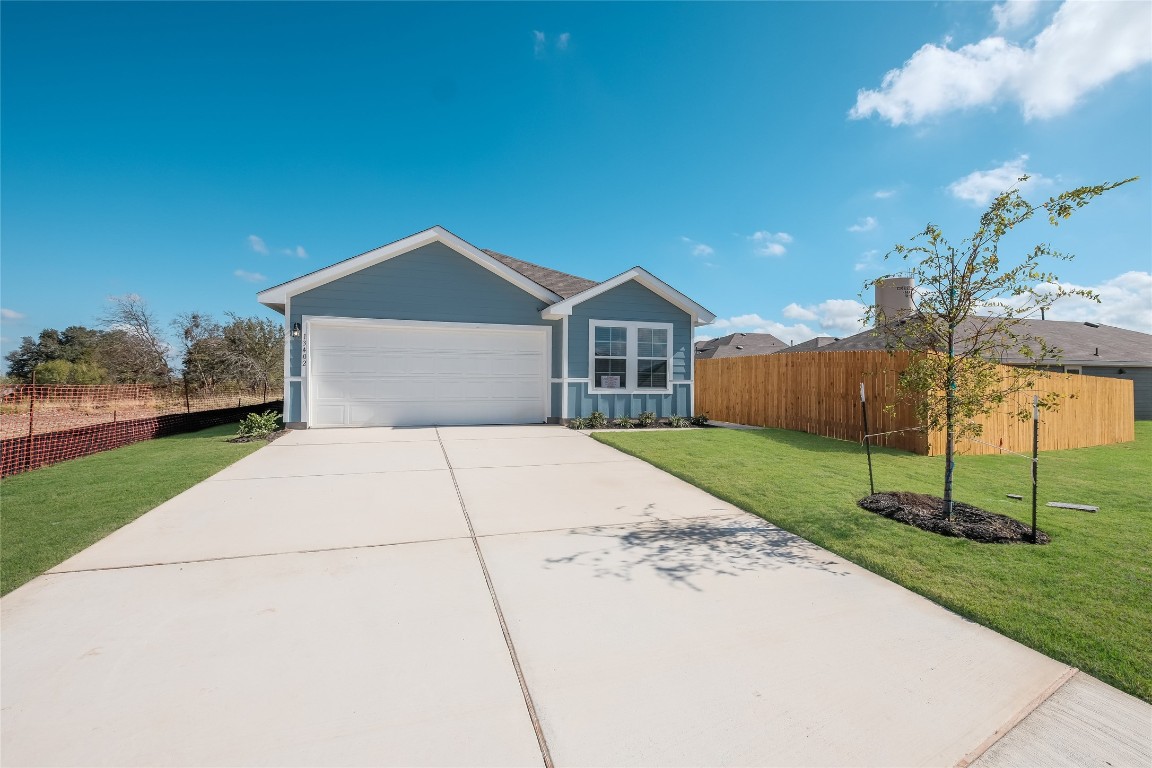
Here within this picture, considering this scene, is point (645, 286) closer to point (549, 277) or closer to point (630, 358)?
point (630, 358)

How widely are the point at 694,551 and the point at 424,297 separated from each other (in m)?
8.97

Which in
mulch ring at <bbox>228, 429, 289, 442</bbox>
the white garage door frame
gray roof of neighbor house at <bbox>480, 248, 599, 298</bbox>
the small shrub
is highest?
gray roof of neighbor house at <bbox>480, 248, 599, 298</bbox>

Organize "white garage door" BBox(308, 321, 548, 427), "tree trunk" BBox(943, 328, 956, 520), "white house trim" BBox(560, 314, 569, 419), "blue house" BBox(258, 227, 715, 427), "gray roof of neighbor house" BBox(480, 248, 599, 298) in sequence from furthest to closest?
"gray roof of neighbor house" BBox(480, 248, 599, 298)
"white house trim" BBox(560, 314, 569, 419)
"white garage door" BBox(308, 321, 548, 427)
"blue house" BBox(258, 227, 715, 427)
"tree trunk" BBox(943, 328, 956, 520)

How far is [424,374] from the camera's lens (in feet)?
35.3

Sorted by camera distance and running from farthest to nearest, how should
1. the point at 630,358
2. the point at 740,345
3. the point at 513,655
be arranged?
1. the point at 740,345
2. the point at 630,358
3. the point at 513,655

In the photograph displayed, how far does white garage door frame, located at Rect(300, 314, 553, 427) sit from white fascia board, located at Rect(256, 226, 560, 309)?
0.68 metres

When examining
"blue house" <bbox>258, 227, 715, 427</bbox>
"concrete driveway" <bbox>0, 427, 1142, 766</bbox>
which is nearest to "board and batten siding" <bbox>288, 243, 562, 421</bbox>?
"blue house" <bbox>258, 227, 715, 427</bbox>

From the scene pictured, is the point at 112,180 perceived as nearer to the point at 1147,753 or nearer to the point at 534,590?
the point at 534,590

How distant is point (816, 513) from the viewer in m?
4.40

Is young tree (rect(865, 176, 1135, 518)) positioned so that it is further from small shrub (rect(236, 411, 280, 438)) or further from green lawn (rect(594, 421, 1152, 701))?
small shrub (rect(236, 411, 280, 438))

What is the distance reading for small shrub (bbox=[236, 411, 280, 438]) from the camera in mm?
8898

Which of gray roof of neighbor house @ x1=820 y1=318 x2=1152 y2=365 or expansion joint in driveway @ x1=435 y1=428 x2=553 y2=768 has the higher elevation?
gray roof of neighbor house @ x1=820 y1=318 x2=1152 y2=365

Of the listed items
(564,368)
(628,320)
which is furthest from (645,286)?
(564,368)

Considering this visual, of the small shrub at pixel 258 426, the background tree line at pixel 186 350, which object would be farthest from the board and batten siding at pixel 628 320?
the background tree line at pixel 186 350
